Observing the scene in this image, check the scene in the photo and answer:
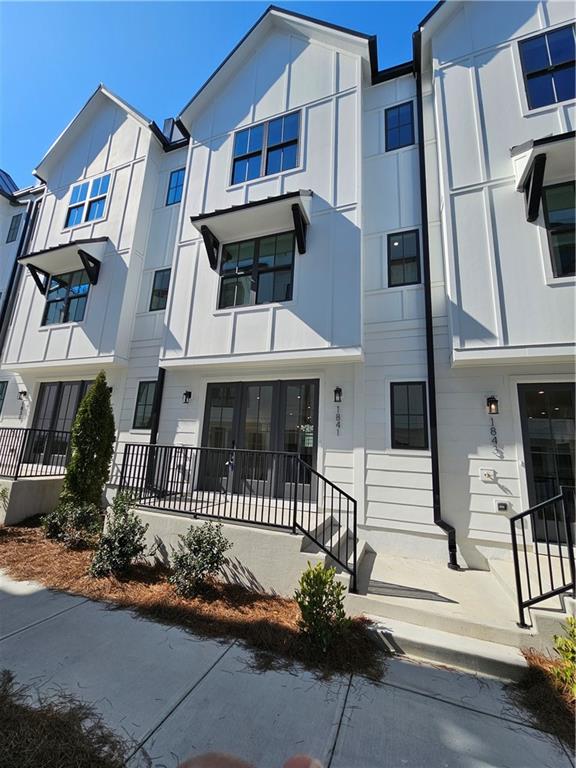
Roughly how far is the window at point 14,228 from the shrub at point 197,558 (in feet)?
46.5

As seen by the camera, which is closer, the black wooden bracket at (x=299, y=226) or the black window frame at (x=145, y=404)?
the black wooden bracket at (x=299, y=226)

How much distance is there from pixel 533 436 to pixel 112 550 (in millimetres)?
6641

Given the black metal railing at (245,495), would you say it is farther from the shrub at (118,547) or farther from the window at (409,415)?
the window at (409,415)

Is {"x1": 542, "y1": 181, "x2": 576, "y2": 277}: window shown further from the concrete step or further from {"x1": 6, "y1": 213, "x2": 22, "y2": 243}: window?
{"x1": 6, "y1": 213, "x2": 22, "y2": 243}: window

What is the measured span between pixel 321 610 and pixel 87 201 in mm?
12314

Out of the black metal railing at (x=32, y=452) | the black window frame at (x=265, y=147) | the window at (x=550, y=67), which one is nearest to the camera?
the window at (x=550, y=67)

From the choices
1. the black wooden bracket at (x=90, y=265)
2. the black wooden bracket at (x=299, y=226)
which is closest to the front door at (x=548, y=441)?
the black wooden bracket at (x=299, y=226)

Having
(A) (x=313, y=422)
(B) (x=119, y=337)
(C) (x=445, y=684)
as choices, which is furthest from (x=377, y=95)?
(C) (x=445, y=684)

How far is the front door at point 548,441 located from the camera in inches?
198

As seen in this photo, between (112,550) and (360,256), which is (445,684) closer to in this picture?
(112,550)

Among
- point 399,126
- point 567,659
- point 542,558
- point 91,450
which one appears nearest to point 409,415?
point 542,558

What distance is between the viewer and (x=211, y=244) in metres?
7.48

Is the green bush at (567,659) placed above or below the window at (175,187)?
below

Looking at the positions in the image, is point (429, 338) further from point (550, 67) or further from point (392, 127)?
point (550, 67)
